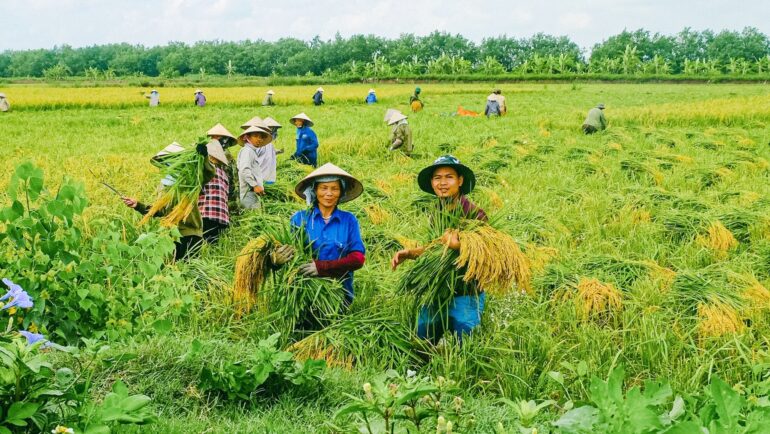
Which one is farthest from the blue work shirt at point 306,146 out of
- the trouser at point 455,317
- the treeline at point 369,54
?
the treeline at point 369,54

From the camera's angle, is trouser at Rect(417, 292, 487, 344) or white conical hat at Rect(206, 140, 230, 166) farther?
white conical hat at Rect(206, 140, 230, 166)

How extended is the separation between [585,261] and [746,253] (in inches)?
54.4

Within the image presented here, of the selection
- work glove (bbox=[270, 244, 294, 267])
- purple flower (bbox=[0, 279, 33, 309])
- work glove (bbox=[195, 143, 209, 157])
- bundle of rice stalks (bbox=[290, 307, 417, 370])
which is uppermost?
work glove (bbox=[195, 143, 209, 157])

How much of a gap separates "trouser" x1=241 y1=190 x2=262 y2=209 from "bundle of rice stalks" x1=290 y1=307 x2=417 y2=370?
2.93 meters

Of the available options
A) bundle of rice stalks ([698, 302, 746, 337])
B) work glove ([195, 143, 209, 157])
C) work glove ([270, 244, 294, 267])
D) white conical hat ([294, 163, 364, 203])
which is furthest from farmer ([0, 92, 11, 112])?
bundle of rice stalks ([698, 302, 746, 337])

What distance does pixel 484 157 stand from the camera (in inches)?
367

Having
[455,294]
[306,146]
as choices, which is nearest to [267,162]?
[306,146]

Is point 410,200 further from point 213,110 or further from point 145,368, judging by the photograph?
point 213,110

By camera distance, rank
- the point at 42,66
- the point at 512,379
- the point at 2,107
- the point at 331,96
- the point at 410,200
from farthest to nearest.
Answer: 1. the point at 42,66
2. the point at 331,96
3. the point at 2,107
4. the point at 410,200
5. the point at 512,379

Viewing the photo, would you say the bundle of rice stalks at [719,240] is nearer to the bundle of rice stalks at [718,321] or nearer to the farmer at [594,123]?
the bundle of rice stalks at [718,321]

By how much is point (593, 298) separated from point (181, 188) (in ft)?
9.83

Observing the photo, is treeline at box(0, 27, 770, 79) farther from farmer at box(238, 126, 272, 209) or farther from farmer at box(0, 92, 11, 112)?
farmer at box(238, 126, 272, 209)

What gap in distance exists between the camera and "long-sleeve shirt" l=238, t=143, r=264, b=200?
19.5ft

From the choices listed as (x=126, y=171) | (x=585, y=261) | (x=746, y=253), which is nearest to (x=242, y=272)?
(x=585, y=261)
